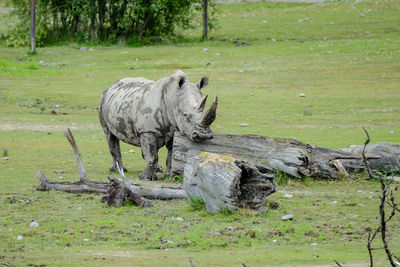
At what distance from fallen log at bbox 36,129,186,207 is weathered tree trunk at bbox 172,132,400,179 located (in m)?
1.53

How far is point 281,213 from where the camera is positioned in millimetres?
11492

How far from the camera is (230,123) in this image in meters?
23.8

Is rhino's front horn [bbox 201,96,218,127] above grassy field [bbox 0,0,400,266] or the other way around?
above

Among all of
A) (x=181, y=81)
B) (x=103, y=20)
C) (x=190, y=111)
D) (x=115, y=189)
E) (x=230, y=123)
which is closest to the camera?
(x=115, y=189)

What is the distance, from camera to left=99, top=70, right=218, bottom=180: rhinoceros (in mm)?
13938

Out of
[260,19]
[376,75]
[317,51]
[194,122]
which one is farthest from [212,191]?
[260,19]

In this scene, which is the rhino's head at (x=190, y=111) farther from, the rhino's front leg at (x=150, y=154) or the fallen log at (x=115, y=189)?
the fallen log at (x=115, y=189)

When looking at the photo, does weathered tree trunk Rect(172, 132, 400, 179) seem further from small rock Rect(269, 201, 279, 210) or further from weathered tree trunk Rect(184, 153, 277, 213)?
Answer: weathered tree trunk Rect(184, 153, 277, 213)

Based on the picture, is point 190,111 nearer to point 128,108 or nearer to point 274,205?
point 128,108

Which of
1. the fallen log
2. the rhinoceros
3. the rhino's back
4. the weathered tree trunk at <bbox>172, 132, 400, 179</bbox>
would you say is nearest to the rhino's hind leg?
the rhinoceros

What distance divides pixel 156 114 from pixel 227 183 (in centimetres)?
405

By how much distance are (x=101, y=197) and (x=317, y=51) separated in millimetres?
26762

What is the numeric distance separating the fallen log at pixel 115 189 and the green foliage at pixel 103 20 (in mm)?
31456

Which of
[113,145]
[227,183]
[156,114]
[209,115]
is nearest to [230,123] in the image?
[113,145]
